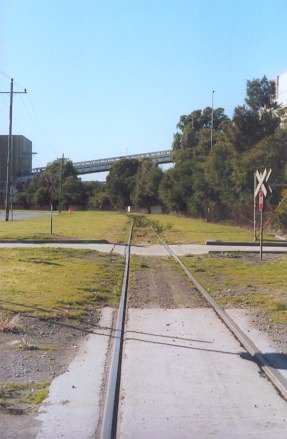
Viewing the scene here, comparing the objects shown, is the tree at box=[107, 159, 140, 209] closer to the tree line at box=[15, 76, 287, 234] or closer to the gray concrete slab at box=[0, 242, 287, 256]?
the tree line at box=[15, 76, 287, 234]

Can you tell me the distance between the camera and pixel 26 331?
8609 millimetres

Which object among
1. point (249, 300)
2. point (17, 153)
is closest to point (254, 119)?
point (249, 300)

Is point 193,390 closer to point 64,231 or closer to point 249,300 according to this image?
point 249,300

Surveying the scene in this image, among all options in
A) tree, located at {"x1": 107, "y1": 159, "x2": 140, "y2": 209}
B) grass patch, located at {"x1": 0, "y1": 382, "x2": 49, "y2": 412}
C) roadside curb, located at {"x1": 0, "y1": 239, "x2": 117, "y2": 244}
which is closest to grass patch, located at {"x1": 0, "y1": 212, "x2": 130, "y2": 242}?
roadside curb, located at {"x1": 0, "y1": 239, "x2": 117, "y2": 244}

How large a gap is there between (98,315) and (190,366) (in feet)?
11.4

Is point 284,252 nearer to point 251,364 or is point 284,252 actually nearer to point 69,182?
point 251,364

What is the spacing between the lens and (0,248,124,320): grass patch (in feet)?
33.6

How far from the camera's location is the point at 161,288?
13219mm

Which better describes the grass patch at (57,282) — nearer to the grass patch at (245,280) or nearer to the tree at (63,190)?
the grass patch at (245,280)

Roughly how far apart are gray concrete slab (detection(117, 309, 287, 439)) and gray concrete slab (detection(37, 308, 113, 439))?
0.27 metres

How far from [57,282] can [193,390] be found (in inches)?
299

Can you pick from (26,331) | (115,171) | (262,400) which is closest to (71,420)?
(262,400)

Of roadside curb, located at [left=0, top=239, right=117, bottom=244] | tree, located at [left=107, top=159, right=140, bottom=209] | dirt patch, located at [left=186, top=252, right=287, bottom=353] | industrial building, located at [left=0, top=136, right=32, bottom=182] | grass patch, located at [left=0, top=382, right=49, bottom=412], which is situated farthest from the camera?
tree, located at [left=107, top=159, right=140, bottom=209]

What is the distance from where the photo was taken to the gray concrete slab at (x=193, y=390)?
4.93m
